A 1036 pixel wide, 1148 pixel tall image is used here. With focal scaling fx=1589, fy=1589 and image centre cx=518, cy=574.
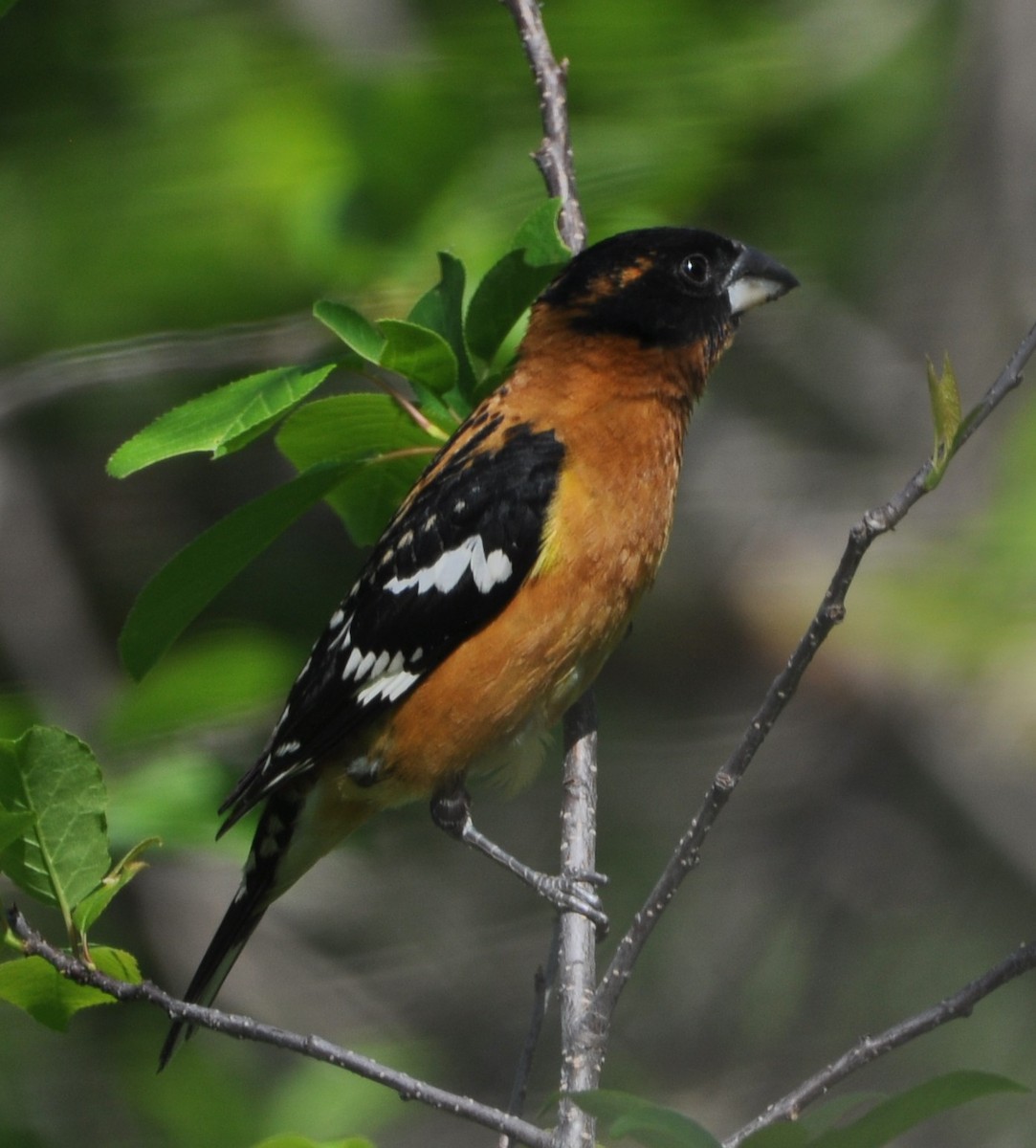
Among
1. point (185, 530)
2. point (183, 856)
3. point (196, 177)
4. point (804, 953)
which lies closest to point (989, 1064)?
point (804, 953)

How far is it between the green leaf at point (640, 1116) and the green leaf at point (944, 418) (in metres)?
0.71

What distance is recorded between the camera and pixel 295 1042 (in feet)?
6.07

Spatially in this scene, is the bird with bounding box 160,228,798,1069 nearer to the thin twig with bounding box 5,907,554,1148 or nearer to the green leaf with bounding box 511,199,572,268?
the green leaf with bounding box 511,199,572,268

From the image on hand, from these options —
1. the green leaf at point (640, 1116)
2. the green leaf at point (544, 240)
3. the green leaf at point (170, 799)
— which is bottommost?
the green leaf at point (640, 1116)

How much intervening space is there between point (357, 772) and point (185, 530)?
1981 millimetres

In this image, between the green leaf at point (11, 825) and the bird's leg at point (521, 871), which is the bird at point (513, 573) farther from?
the green leaf at point (11, 825)

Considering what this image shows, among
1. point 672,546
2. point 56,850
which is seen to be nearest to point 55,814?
point 56,850

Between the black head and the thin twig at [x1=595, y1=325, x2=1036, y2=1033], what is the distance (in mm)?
1348

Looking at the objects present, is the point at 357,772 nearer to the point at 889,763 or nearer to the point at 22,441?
the point at 22,441

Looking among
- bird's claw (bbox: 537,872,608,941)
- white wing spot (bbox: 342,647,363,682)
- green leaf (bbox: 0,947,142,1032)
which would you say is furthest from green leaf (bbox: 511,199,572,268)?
green leaf (bbox: 0,947,142,1032)

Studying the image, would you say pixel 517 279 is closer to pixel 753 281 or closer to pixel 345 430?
pixel 345 430

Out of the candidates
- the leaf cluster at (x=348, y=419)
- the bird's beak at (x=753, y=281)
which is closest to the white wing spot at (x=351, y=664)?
the leaf cluster at (x=348, y=419)

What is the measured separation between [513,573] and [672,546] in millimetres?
2344

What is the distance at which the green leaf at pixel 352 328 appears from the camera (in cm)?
238
